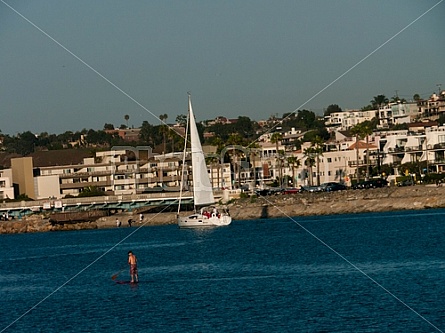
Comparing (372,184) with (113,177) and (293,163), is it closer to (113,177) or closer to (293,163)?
(293,163)

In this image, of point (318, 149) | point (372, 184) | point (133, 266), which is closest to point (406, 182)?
point (372, 184)

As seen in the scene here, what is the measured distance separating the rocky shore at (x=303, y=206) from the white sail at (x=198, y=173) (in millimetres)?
15857

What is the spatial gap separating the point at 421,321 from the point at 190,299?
10972mm

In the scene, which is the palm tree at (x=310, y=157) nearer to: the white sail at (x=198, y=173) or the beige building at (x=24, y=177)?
the beige building at (x=24, y=177)

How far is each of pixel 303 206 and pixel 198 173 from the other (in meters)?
19.9

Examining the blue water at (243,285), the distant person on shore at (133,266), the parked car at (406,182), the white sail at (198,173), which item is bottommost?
the blue water at (243,285)

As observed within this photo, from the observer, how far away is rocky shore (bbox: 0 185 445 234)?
10525 cm

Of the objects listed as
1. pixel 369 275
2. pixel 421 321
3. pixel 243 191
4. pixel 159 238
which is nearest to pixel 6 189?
pixel 243 191

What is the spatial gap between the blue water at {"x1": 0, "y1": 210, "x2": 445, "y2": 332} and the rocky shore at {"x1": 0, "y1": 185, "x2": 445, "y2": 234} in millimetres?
25384

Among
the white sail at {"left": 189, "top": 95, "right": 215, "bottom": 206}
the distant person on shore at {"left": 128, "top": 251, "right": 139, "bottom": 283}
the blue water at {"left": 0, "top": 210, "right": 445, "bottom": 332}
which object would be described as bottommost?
the blue water at {"left": 0, "top": 210, "right": 445, "bottom": 332}

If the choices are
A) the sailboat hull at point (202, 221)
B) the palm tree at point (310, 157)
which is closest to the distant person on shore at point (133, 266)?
the sailboat hull at point (202, 221)

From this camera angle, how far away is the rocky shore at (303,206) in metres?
105

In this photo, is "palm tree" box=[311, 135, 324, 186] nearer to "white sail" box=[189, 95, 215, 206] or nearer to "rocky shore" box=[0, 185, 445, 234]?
"rocky shore" box=[0, 185, 445, 234]

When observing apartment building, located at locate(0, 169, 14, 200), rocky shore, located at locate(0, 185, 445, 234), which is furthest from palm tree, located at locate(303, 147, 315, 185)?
apartment building, located at locate(0, 169, 14, 200)
